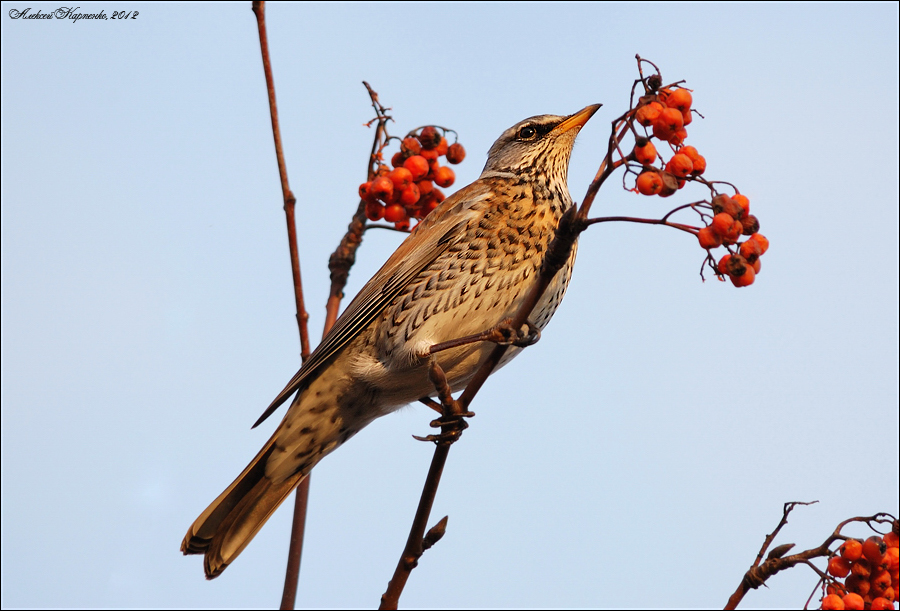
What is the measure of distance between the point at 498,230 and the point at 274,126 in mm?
1040

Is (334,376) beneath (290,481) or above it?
above

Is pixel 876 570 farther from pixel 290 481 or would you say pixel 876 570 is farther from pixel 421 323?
pixel 290 481

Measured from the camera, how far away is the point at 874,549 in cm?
273

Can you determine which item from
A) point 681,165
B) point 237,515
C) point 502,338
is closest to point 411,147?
point 502,338

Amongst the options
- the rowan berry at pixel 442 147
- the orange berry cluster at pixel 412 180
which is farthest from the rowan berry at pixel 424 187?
the rowan berry at pixel 442 147

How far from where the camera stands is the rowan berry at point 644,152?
221 centimetres

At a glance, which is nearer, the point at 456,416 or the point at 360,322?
the point at 456,416

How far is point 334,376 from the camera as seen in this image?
3.98 m

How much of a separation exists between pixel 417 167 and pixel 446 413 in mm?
1249

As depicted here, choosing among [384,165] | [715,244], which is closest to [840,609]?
[715,244]

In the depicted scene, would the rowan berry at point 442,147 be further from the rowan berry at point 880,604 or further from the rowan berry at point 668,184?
the rowan berry at point 880,604

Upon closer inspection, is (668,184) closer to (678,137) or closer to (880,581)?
(678,137)

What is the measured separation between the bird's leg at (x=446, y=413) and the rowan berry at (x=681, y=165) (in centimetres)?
105

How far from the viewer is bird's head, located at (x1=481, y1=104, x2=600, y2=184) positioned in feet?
14.1
